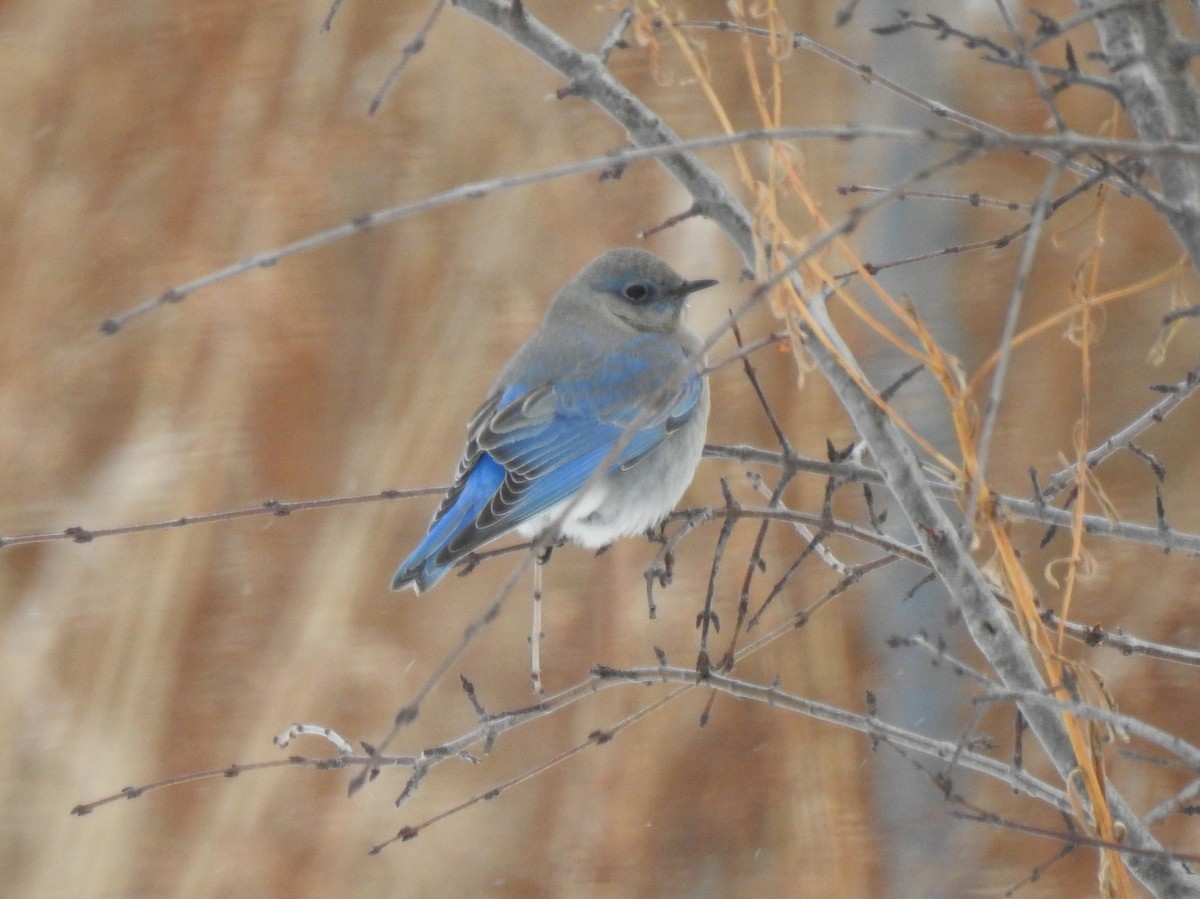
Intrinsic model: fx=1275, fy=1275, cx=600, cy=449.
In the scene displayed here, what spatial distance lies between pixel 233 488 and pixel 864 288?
1.25m

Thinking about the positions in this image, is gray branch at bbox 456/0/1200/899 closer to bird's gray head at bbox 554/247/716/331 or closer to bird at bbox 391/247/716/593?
bird at bbox 391/247/716/593

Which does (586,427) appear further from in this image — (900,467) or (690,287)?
(900,467)

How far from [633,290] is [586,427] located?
0.26 meters

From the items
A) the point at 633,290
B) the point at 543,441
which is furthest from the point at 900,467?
the point at 633,290

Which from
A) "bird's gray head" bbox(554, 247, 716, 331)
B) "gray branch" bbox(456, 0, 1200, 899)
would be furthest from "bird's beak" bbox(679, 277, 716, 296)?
"gray branch" bbox(456, 0, 1200, 899)

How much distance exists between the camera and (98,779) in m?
2.46

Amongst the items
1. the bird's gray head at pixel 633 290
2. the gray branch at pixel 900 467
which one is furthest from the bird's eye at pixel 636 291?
the gray branch at pixel 900 467

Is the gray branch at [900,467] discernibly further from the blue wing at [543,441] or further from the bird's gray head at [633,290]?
the bird's gray head at [633,290]

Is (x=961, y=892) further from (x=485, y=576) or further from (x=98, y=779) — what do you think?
(x=98, y=779)

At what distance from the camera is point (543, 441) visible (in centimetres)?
192

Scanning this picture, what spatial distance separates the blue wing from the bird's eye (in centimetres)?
7

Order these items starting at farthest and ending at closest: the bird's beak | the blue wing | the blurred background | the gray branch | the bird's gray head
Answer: the blurred background
the bird's gray head
the bird's beak
the blue wing
the gray branch

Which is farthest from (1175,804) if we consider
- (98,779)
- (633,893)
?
(98,779)

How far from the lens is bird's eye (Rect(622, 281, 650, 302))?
2.08 metres
